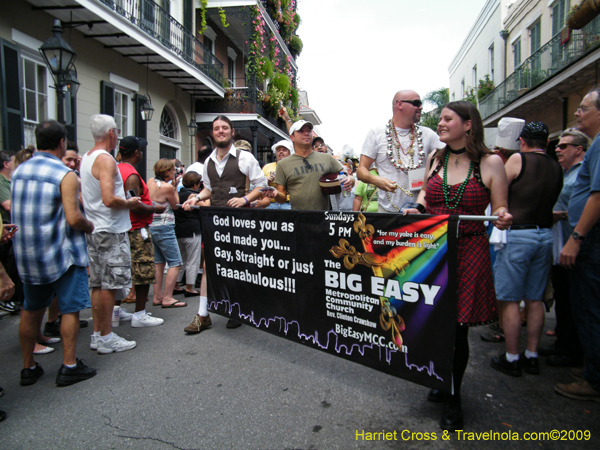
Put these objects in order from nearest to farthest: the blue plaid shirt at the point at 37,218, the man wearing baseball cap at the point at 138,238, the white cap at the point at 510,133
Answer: the blue plaid shirt at the point at 37,218
the white cap at the point at 510,133
the man wearing baseball cap at the point at 138,238

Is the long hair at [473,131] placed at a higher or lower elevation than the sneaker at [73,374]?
higher

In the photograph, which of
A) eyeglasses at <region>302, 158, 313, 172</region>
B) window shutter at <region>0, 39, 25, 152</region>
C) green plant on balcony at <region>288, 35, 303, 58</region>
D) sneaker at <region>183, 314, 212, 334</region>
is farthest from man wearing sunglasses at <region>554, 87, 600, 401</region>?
green plant on balcony at <region>288, 35, 303, 58</region>

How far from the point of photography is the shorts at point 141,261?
14.6ft

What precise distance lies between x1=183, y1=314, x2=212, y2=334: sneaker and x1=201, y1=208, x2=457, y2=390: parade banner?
1.85 feet

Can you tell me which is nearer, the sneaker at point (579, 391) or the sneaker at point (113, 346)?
the sneaker at point (579, 391)

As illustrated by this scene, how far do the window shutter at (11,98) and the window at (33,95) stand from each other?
389 millimetres

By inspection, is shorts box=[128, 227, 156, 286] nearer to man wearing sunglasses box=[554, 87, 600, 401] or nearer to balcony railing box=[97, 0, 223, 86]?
man wearing sunglasses box=[554, 87, 600, 401]

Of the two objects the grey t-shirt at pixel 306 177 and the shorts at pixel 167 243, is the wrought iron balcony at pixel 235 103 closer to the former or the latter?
the shorts at pixel 167 243

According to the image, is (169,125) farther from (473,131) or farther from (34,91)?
(473,131)

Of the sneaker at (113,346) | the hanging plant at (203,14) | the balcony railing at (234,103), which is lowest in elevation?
the sneaker at (113,346)

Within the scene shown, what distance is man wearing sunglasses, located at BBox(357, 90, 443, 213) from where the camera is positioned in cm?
331

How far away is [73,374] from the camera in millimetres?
3127

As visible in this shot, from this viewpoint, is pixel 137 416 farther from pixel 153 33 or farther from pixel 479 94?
pixel 479 94

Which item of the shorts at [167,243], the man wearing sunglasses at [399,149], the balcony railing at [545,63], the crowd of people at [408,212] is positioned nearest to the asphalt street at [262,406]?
the crowd of people at [408,212]
